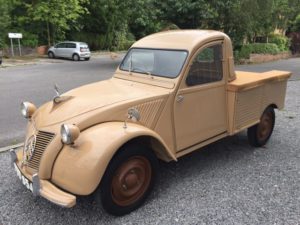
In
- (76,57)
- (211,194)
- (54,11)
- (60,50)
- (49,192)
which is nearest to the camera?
(49,192)

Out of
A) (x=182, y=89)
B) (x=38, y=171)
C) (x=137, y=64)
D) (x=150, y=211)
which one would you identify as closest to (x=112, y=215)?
(x=150, y=211)

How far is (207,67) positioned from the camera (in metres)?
4.61

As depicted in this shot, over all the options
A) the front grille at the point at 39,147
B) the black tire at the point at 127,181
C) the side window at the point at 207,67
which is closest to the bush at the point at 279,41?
the side window at the point at 207,67

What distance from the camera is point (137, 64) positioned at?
4.84 m

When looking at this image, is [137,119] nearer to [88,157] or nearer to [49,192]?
[88,157]

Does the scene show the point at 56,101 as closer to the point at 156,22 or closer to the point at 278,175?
the point at 278,175

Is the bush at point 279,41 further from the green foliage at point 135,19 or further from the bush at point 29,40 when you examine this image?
the bush at point 29,40

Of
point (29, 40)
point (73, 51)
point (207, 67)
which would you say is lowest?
point (73, 51)

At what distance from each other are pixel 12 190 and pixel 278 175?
11.5ft

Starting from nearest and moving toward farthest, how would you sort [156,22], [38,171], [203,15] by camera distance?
1. [38,171]
2. [203,15]
3. [156,22]

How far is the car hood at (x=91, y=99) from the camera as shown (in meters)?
3.74

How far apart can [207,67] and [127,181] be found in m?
1.95

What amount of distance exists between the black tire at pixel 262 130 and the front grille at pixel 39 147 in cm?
340

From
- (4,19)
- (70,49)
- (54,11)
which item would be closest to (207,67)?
(70,49)
